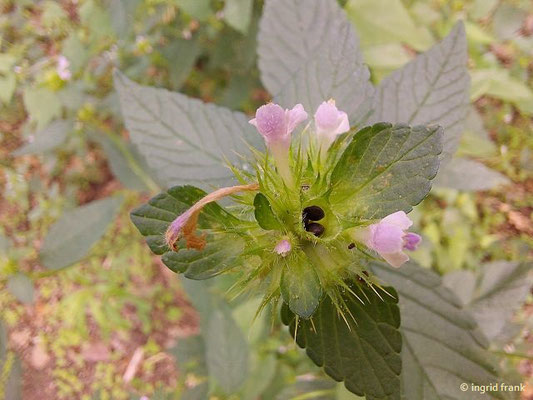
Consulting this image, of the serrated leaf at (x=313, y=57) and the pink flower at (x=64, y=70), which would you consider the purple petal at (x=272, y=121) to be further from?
the pink flower at (x=64, y=70)

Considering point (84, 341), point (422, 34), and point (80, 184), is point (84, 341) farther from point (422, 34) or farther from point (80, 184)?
point (422, 34)

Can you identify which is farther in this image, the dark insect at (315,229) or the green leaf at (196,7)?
the green leaf at (196,7)

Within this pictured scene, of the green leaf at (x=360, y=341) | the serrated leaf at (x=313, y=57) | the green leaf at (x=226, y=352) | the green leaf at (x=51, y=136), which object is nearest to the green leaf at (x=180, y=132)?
the serrated leaf at (x=313, y=57)

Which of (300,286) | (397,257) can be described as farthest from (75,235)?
(397,257)

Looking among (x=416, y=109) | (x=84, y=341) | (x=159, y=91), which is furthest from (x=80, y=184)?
(x=416, y=109)

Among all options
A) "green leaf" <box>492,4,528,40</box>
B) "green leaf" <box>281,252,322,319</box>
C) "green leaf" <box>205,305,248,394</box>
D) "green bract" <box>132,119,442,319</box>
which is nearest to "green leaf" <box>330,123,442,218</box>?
"green bract" <box>132,119,442,319</box>
